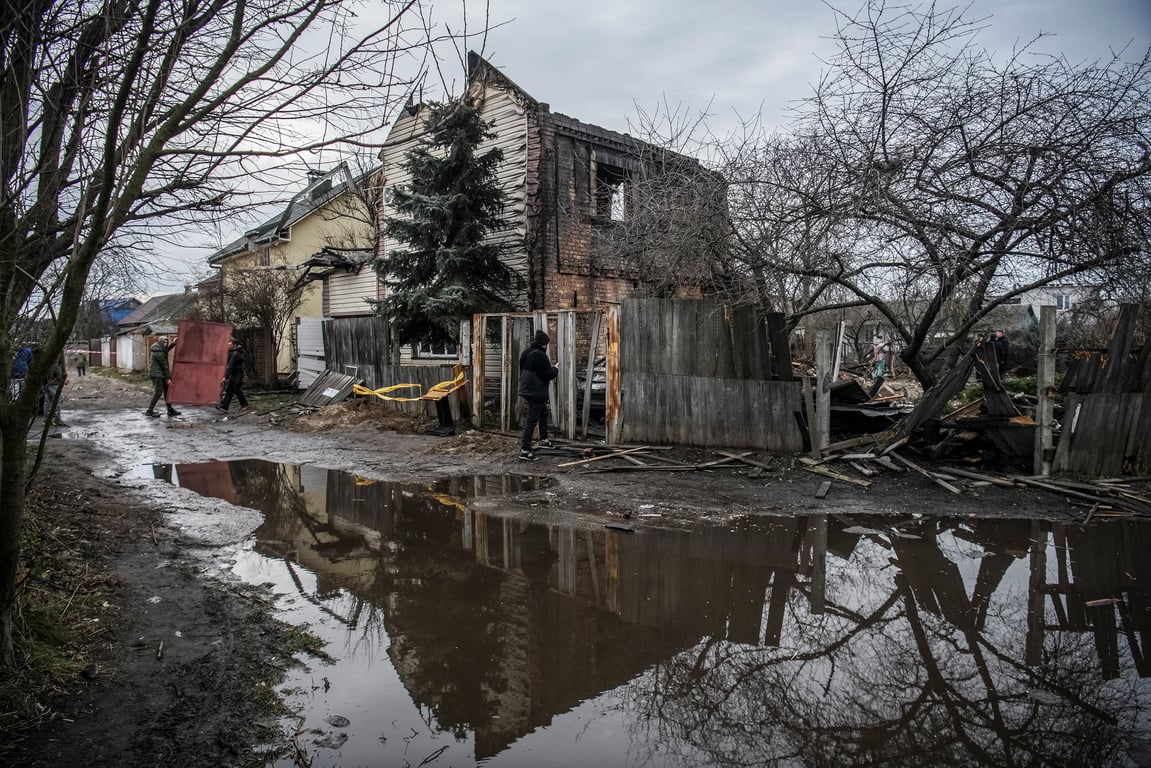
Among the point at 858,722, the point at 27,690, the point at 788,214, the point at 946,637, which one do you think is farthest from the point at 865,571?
the point at 27,690

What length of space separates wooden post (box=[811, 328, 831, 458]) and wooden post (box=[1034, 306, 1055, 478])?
234 cm

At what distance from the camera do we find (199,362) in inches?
665

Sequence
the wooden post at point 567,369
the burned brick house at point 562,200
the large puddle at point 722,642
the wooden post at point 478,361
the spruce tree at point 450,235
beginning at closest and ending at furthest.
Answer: the large puddle at point 722,642 < the wooden post at point 567,369 < the wooden post at point 478,361 < the spruce tree at point 450,235 < the burned brick house at point 562,200

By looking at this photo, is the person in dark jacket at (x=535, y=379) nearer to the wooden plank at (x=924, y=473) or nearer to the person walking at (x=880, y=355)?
the wooden plank at (x=924, y=473)

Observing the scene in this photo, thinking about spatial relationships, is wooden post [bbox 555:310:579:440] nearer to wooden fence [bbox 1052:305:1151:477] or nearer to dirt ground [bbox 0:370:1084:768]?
dirt ground [bbox 0:370:1084:768]

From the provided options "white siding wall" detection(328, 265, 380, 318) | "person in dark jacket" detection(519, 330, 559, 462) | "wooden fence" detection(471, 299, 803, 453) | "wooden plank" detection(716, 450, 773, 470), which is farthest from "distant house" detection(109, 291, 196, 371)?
"wooden plank" detection(716, 450, 773, 470)

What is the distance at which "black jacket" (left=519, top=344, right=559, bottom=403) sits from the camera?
10.2 metres

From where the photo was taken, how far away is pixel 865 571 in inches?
205

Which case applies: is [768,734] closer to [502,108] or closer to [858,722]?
[858,722]

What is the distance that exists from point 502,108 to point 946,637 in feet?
46.6

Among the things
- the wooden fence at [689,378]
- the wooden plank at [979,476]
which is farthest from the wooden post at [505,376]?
the wooden plank at [979,476]

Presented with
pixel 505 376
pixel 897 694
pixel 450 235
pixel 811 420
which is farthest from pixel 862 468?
pixel 450 235

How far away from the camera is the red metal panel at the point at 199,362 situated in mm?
16641

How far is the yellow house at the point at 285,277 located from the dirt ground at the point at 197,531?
723cm
